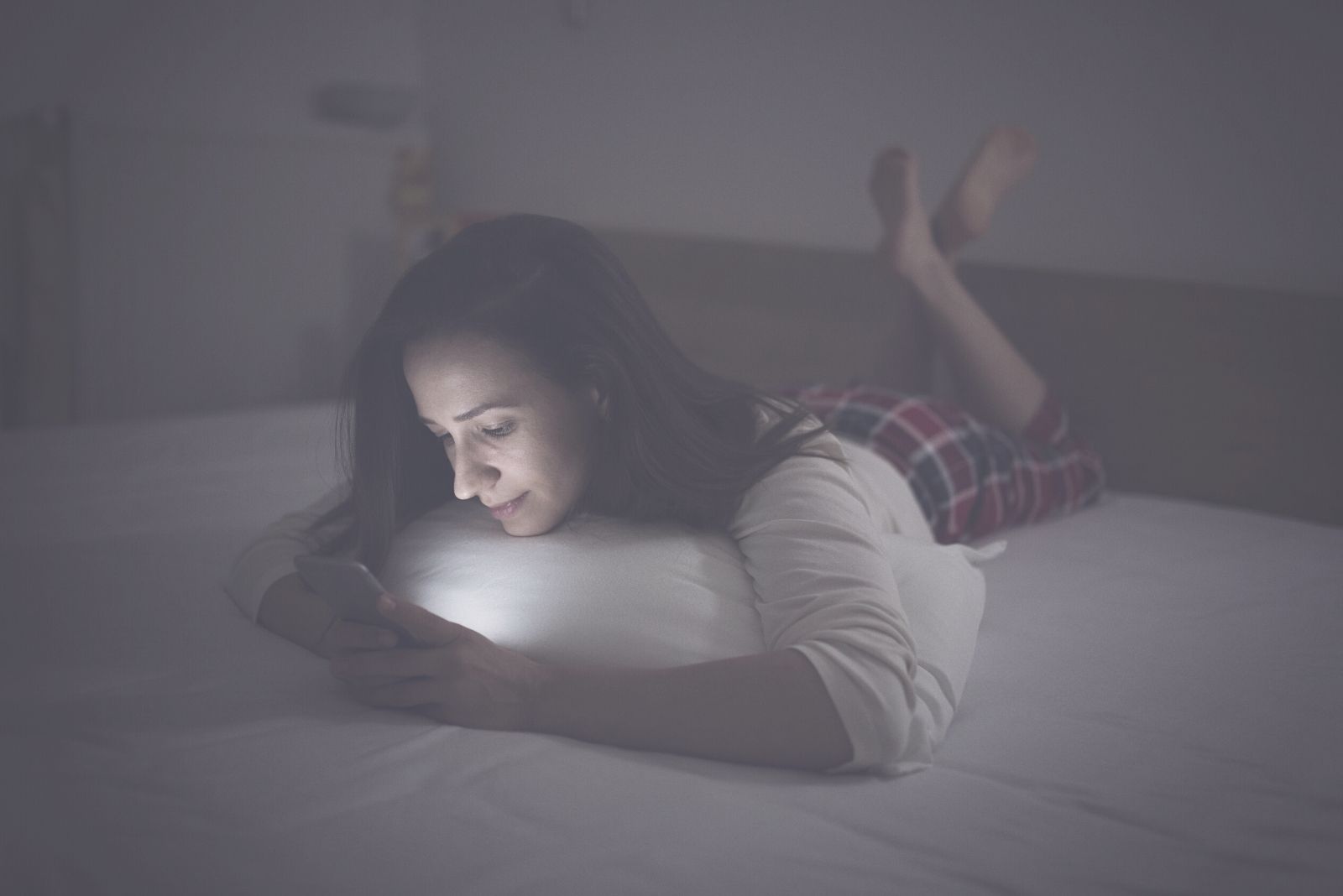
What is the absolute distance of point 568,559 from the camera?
1.00m

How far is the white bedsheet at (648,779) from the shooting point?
2.32ft

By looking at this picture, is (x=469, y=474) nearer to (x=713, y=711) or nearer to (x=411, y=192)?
(x=713, y=711)

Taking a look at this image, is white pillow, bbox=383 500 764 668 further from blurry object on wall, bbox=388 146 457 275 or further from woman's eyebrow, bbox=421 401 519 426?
blurry object on wall, bbox=388 146 457 275

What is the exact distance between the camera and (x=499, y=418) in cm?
99

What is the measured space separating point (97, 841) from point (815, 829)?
0.47 metres

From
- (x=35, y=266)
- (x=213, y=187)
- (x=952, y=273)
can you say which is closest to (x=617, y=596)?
(x=952, y=273)

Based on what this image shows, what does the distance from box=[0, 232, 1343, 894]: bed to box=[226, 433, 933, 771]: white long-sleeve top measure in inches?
1.9

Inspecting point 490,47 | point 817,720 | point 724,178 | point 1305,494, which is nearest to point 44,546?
point 817,720

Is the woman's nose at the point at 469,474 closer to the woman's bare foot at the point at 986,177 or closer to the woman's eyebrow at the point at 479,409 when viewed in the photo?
the woman's eyebrow at the point at 479,409

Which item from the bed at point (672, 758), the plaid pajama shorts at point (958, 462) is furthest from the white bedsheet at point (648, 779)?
the plaid pajama shorts at point (958, 462)

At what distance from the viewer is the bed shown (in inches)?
28.1

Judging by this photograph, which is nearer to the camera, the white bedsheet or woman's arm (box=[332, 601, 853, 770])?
the white bedsheet

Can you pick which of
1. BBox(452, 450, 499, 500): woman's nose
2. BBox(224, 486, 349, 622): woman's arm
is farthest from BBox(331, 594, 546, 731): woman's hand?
BBox(224, 486, 349, 622): woman's arm

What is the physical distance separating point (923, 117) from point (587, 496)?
4.82 feet
